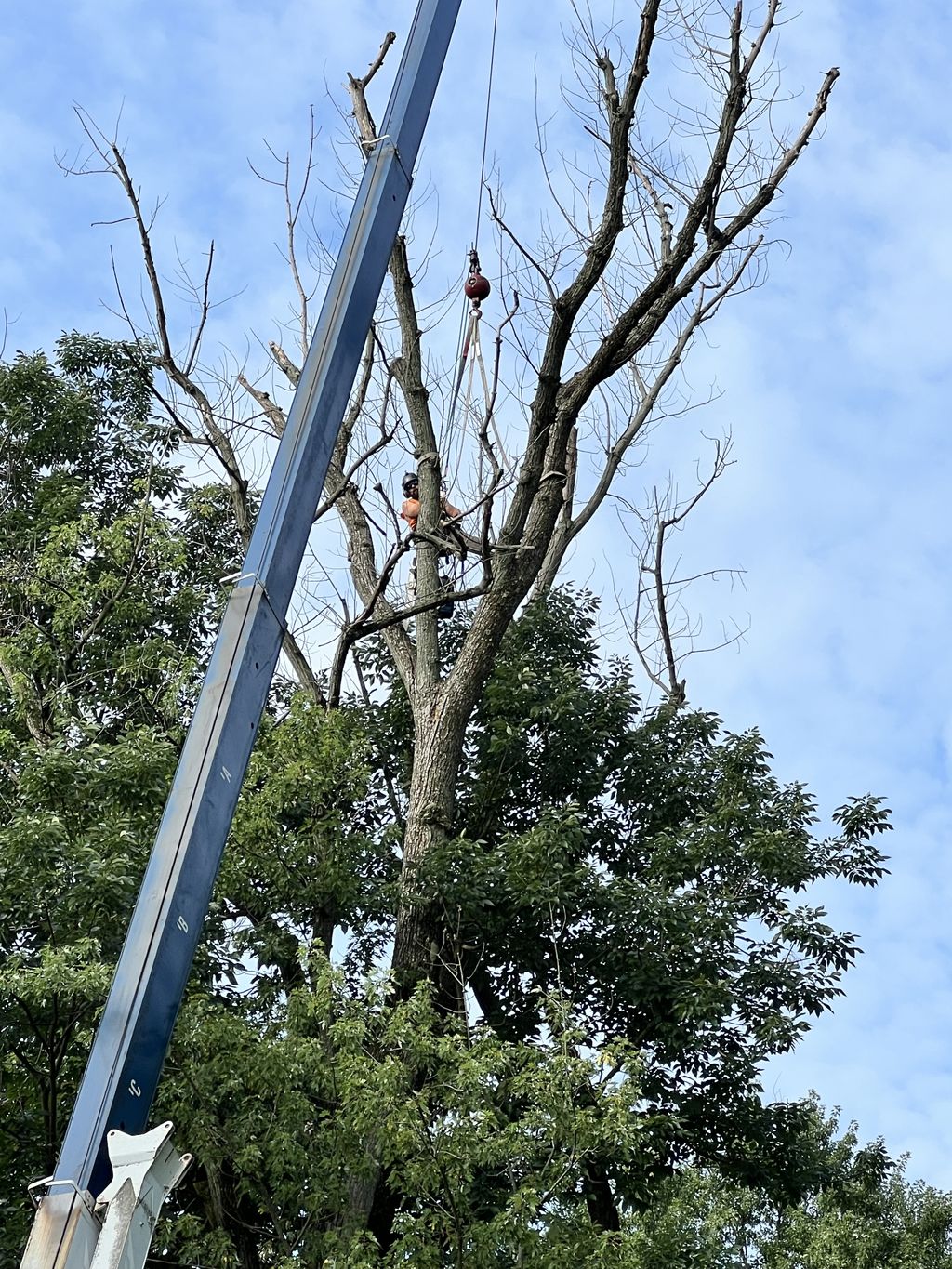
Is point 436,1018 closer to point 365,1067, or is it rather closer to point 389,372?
point 365,1067

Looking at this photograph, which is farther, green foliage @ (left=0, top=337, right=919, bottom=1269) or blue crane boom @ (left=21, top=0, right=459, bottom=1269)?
green foliage @ (left=0, top=337, right=919, bottom=1269)

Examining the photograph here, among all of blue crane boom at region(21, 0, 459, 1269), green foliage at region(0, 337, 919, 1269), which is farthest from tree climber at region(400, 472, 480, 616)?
blue crane boom at region(21, 0, 459, 1269)

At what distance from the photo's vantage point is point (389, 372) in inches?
550

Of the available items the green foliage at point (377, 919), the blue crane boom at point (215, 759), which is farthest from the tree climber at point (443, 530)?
the blue crane boom at point (215, 759)

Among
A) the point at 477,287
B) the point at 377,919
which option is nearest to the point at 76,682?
the point at 377,919

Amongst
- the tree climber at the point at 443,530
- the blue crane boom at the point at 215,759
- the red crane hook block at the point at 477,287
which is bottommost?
the blue crane boom at the point at 215,759

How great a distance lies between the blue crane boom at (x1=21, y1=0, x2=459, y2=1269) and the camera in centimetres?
345

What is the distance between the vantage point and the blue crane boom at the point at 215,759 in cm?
345

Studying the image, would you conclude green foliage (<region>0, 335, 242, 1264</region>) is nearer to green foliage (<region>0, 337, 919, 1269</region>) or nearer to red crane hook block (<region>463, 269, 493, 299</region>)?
green foliage (<region>0, 337, 919, 1269</region>)

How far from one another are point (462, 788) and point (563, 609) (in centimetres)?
181

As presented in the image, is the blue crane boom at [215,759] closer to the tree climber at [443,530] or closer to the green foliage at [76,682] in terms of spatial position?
the green foliage at [76,682]

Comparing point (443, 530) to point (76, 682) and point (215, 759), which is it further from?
point (215, 759)

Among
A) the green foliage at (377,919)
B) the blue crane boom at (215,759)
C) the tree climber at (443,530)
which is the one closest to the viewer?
the blue crane boom at (215,759)

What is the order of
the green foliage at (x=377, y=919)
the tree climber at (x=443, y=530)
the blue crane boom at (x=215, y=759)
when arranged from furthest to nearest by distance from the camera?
1. the tree climber at (x=443, y=530)
2. the green foliage at (x=377, y=919)
3. the blue crane boom at (x=215, y=759)
